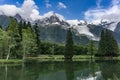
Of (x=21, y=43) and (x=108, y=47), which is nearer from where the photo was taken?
(x=21, y=43)

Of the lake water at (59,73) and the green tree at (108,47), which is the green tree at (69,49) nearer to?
the green tree at (108,47)

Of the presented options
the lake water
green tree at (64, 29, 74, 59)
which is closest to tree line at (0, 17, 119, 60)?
green tree at (64, 29, 74, 59)

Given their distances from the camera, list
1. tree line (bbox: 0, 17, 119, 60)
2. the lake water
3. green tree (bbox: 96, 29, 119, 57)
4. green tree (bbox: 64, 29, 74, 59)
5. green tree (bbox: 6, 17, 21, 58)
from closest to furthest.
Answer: the lake water < tree line (bbox: 0, 17, 119, 60) < green tree (bbox: 6, 17, 21, 58) < green tree (bbox: 64, 29, 74, 59) < green tree (bbox: 96, 29, 119, 57)

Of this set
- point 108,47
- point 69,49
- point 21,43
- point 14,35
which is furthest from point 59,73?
point 108,47

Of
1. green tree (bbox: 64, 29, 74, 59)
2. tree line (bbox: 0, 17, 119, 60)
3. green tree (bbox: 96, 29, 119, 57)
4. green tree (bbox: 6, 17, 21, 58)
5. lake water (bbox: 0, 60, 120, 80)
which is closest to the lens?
lake water (bbox: 0, 60, 120, 80)

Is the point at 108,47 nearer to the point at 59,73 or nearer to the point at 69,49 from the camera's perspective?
the point at 69,49

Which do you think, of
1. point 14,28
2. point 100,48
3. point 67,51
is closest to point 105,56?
point 100,48

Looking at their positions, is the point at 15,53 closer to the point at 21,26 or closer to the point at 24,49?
the point at 24,49

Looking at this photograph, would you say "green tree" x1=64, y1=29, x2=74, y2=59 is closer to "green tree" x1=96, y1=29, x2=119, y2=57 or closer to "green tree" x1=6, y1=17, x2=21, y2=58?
"green tree" x1=96, y1=29, x2=119, y2=57

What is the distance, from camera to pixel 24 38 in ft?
311

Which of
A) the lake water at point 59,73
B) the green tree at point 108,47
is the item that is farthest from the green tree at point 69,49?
the lake water at point 59,73

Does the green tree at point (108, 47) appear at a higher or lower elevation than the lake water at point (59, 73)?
higher

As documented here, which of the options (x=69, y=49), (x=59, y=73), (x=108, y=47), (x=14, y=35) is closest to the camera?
(x=59, y=73)

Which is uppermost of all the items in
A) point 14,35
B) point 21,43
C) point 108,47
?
point 14,35
